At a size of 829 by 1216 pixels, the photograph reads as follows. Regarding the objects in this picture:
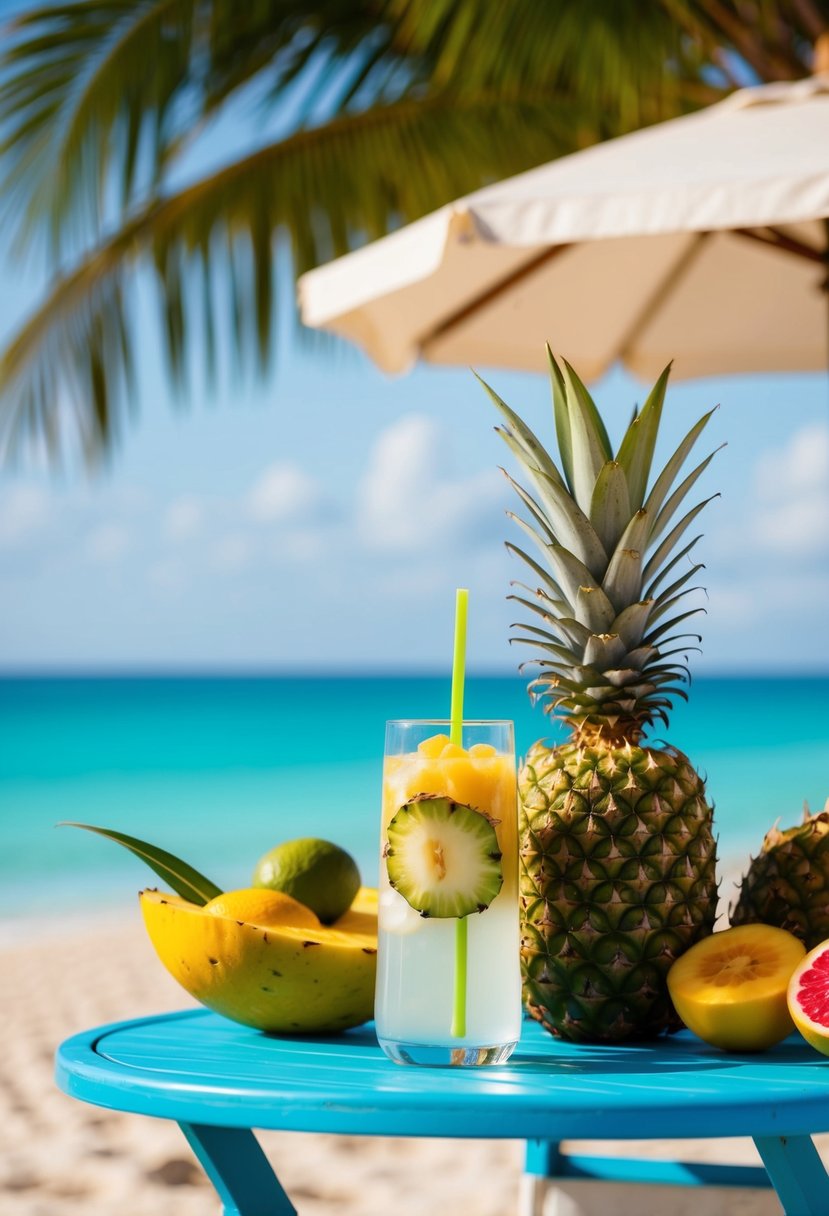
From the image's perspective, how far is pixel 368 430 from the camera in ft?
136

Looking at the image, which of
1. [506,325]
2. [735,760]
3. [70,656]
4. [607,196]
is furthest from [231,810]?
[70,656]

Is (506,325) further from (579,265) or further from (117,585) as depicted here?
(117,585)

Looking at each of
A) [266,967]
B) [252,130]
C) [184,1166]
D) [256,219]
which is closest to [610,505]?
[266,967]

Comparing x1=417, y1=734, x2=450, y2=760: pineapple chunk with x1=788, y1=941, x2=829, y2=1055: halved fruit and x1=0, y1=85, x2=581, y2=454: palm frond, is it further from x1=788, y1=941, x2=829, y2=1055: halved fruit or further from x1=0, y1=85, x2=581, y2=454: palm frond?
x1=0, y1=85, x2=581, y2=454: palm frond

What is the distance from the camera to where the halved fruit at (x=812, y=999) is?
4.55 ft

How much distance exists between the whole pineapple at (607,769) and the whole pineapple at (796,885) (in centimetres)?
13

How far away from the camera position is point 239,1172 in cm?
162

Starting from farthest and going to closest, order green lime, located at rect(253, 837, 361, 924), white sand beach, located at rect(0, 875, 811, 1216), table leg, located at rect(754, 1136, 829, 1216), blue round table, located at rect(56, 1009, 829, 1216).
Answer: white sand beach, located at rect(0, 875, 811, 1216)
green lime, located at rect(253, 837, 361, 924)
table leg, located at rect(754, 1136, 829, 1216)
blue round table, located at rect(56, 1009, 829, 1216)

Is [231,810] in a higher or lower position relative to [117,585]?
lower

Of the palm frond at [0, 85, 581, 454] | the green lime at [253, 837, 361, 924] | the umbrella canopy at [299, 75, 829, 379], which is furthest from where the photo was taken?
the palm frond at [0, 85, 581, 454]

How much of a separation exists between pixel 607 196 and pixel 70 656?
46.1 metres

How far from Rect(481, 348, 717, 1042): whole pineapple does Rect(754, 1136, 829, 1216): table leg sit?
0.65 feet

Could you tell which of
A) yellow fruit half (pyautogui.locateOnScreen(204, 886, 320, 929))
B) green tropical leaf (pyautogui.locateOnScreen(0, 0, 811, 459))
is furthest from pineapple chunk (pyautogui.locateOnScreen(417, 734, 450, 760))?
green tropical leaf (pyautogui.locateOnScreen(0, 0, 811, 459))

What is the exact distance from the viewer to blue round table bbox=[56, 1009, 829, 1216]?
1.18 metres
